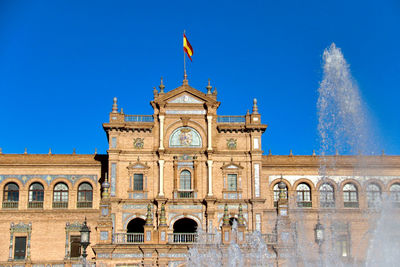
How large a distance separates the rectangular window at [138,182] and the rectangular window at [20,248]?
9730mm

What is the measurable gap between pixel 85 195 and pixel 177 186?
8121mm

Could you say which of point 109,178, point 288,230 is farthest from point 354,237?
point 109,178

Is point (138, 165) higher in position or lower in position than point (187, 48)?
lower

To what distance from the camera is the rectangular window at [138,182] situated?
4222 cm

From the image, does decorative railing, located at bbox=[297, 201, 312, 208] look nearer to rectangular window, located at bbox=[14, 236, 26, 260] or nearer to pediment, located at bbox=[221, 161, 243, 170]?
pediment, located at bbox=[221, 161, 243, 170]

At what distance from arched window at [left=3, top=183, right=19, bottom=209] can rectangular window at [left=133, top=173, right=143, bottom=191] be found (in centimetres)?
986

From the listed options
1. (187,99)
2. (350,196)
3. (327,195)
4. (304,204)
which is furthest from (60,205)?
(350,196)

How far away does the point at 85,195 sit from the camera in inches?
1779

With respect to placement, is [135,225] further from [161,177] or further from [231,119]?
[231,119]

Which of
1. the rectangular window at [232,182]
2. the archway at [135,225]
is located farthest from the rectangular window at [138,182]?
the rectangular window at [232,182]

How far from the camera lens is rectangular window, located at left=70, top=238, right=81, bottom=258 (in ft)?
143

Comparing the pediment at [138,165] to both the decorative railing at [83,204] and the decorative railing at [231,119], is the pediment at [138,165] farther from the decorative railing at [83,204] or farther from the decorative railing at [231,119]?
the decorative railing at [231,119]

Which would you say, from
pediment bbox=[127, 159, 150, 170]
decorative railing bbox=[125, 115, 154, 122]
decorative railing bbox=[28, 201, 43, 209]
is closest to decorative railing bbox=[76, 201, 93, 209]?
decorative railing bbox=[28, 201, 43, 209]

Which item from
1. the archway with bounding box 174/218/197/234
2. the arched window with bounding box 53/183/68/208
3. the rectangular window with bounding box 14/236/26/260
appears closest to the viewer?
the rectangular window with bounding box 14/236/26/260
